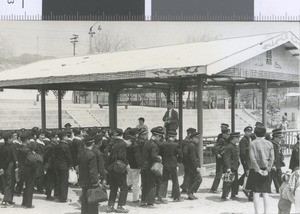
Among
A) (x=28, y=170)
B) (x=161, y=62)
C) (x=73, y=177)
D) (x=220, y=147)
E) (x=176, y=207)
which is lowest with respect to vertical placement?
(x=176, y=207)

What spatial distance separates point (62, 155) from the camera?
917 centimetres

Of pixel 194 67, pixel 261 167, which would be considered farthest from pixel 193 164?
pixel 194 67

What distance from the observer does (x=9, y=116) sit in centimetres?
2561

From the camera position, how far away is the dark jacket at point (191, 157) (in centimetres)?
923

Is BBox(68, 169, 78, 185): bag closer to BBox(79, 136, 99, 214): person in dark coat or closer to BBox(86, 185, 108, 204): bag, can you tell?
BBox(79, 136, 99, 214): person in dark coat

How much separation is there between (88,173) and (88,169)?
0.07 metres

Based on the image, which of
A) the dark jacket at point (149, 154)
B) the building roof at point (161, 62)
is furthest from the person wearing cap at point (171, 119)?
the dark jacket at point (149, 154)

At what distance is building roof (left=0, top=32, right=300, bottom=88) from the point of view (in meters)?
11.3

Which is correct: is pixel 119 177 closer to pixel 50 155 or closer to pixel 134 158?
pixel 134 158

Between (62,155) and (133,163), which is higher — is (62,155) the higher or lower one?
the higher one

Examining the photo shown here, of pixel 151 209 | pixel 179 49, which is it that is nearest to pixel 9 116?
pixel 179 49

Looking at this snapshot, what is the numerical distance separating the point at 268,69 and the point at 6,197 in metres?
8.49

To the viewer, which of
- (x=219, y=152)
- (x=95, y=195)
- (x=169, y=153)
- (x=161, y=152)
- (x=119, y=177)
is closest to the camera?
(x=95, y=195)

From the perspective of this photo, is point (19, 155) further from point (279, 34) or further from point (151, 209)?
point (279, 34)
